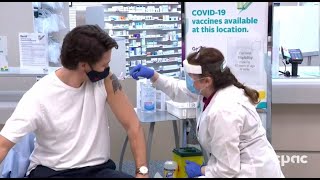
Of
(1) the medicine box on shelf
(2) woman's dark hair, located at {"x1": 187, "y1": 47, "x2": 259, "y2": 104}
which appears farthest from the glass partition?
(2) woman's dark hair, located at {"x1": 187, "y1": 47, "x2": 259, "y2": 104}

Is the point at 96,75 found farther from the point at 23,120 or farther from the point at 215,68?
the point at 215,68

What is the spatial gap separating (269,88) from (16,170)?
1634mm

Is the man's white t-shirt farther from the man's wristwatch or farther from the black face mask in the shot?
the man's wristwatch

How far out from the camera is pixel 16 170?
1890 millimetres

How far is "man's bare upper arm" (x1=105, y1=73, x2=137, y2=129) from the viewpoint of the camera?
194 cm

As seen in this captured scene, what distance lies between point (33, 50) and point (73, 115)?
128 cm

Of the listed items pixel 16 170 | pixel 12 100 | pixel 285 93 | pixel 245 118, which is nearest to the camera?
pixel 245 118

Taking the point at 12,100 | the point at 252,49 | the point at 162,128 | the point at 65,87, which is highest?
the point at 252,49

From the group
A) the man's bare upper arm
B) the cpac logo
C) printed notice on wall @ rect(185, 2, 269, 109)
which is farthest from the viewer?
the cpac logo

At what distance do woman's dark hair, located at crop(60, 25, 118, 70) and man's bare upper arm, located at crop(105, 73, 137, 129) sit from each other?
0.20 meters

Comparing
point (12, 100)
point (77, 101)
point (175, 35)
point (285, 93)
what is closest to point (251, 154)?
point (77, 101)

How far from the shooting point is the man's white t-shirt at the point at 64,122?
5.85ft

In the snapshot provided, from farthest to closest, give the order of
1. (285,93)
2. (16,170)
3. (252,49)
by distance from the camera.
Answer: (285,93) → (252,49) → (16,170)

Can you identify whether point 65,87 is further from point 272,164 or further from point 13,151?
point 272,164
